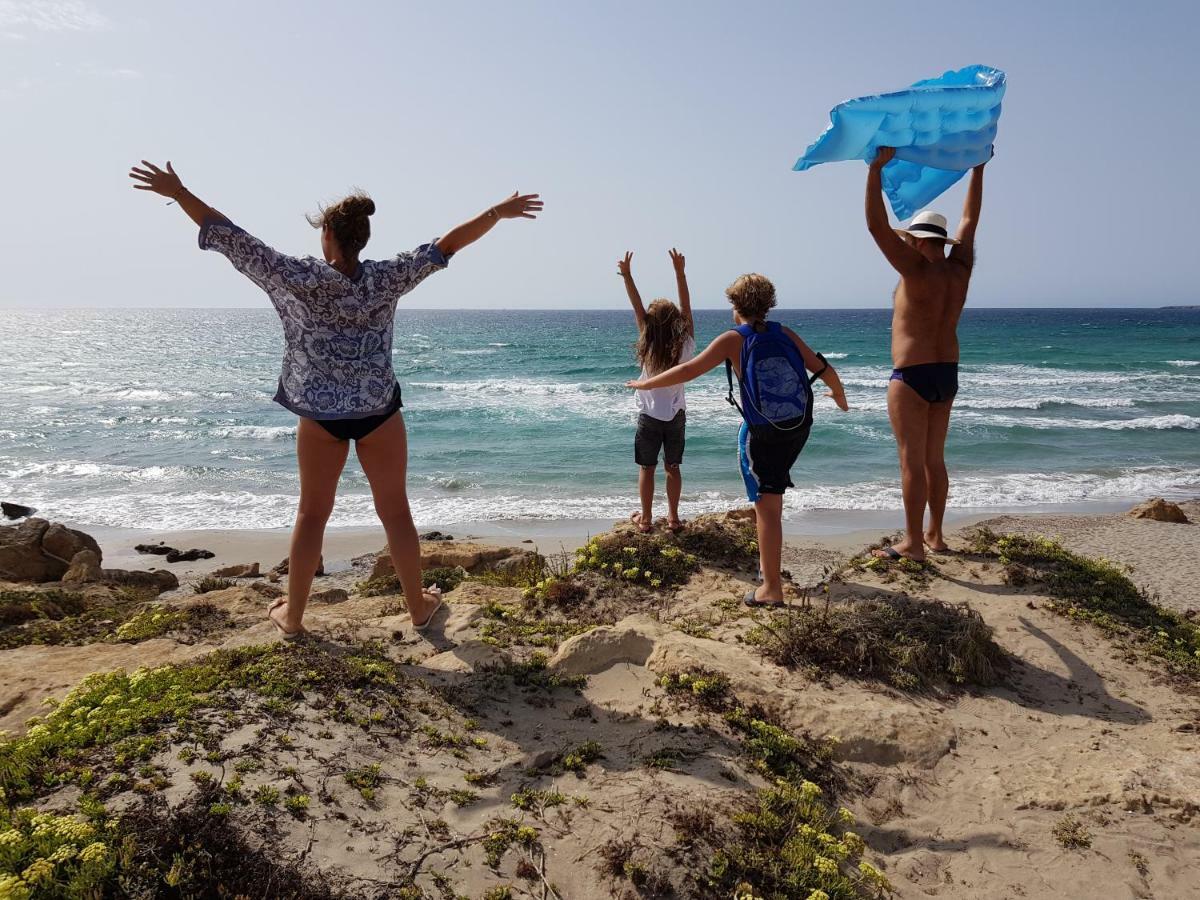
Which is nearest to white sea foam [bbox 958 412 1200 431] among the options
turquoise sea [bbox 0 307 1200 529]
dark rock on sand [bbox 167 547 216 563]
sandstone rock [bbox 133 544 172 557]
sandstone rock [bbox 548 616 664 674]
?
turquoise sea [bbox 0 307 1200 529]

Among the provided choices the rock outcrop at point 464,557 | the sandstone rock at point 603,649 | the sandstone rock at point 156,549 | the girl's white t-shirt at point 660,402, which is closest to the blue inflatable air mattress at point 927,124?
the girl's white t-shirt at point 660,402

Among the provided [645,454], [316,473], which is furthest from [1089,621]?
[316,473]

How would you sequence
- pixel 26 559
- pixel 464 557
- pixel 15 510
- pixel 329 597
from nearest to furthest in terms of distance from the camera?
pixel 329 597, pixel 464 557, pixel 26 559, pixel 15 510

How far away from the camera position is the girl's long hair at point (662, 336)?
6.12m

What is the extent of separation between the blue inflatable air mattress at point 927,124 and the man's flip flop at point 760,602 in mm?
2899

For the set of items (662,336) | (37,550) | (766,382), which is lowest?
(37,550)

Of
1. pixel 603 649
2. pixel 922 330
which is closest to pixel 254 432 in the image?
pixel 603 649

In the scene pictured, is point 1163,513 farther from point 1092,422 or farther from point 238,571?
point 238,571

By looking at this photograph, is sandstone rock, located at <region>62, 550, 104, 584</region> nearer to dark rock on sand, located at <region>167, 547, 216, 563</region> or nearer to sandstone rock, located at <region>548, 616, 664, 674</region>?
dark rock on sand, located at <region>167, 547, 216, 563</region>

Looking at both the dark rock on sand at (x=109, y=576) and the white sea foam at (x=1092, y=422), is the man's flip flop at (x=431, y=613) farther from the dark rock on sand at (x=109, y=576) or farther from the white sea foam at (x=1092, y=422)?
the white sea foam at (x=1092, y=422)

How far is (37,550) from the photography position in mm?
9250

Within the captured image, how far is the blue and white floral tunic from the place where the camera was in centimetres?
372

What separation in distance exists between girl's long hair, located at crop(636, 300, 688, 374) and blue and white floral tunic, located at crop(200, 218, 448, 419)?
8.23 ft

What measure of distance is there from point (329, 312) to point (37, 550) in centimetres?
795
